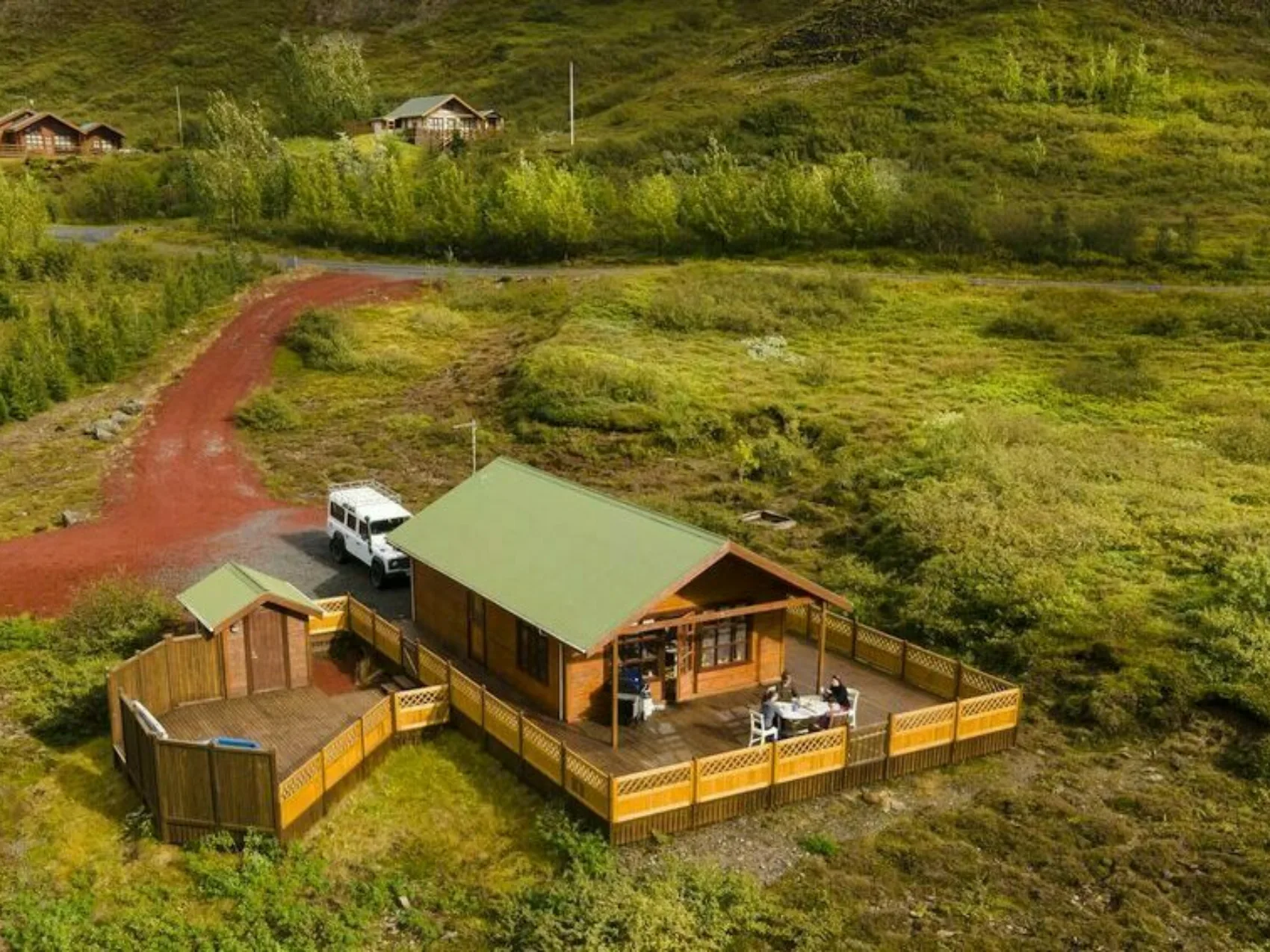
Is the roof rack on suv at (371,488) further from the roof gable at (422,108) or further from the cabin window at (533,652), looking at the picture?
the roof gable at (422,108)

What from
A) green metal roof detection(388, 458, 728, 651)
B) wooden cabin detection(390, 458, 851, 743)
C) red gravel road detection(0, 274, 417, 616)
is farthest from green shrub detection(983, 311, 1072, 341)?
wooden cabin detection(390, 458, 851, 743)

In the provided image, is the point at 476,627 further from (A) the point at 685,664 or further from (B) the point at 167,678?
(B) the point at 167,678

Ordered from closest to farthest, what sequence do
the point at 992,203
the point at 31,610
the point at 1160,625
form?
the point at 1160,625 < the point at 31,610 < the point at 992,203

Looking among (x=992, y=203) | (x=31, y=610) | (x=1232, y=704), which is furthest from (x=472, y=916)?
(x=992, y=203)

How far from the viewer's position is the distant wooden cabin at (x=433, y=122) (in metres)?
109

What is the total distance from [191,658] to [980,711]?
16056 mm

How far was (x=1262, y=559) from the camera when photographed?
2625cm

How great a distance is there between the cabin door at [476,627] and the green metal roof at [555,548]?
897 mm

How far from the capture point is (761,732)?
20.7 metres

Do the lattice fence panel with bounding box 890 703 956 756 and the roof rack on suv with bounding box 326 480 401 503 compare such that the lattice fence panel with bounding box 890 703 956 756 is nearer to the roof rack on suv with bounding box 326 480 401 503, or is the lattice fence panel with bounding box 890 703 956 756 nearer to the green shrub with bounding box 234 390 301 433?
the roof rack on suv with bounding box 326 480 401 503

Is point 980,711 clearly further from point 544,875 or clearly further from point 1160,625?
point 544,875

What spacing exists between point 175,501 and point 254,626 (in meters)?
16.5

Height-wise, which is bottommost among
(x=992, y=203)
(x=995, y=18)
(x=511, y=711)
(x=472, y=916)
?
(x=472, y=916)

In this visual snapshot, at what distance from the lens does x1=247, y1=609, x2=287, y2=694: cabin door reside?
23.6 metres
